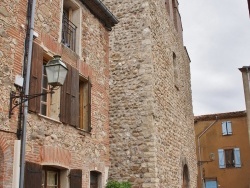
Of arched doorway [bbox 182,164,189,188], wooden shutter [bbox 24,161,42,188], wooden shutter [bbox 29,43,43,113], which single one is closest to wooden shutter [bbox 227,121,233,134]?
arched doorway [bbox 182,164,189,188]

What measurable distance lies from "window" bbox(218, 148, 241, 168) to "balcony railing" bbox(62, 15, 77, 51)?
20372 mm

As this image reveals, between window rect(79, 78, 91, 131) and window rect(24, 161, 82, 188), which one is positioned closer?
window rect(24, 161, 82, 188)

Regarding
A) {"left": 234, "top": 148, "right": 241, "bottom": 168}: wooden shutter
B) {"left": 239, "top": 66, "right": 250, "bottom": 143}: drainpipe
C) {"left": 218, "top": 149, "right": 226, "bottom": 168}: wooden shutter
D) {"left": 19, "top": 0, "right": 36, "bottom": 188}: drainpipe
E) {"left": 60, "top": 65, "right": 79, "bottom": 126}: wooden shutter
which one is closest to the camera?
{"left": 19, "top": 0, "right": 36, "bottom": 188}: drainpipe

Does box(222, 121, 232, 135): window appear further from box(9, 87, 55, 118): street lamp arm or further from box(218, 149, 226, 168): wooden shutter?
box(9, 87, 55, 118): street lamp arm

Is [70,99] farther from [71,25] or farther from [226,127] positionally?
[226,127]

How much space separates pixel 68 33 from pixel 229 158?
20.6 m

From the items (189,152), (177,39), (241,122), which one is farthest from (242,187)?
(177,39)

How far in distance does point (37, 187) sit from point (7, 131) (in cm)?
125

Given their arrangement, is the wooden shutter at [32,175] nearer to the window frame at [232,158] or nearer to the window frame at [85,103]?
the window frame at [85,103]

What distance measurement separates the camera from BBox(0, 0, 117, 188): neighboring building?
6562mm

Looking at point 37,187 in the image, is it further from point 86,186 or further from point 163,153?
point 163,153

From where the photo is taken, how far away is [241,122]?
1046 inches

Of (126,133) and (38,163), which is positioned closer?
(38,163)

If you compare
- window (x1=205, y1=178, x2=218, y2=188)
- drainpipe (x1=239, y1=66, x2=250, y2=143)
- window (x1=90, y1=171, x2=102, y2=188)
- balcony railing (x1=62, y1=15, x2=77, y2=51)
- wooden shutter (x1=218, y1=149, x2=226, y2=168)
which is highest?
drainpipe (x1=239, y1=66, x2=250, y2=143)
